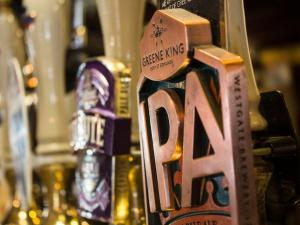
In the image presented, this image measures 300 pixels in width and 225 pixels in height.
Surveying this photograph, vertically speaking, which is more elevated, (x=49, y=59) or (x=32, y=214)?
(x=49, y=59)

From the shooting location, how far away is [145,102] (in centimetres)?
51

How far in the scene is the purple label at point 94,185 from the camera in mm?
598

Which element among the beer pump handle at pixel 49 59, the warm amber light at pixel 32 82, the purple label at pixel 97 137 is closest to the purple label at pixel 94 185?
the purple label at pixel 97 137

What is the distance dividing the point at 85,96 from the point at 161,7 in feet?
0.57

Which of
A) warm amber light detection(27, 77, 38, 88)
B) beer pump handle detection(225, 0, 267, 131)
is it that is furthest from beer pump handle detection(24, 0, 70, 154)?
beer pump handle detection(225, 0, 267, 131)

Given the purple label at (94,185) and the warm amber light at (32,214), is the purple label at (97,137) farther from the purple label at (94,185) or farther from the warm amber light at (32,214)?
the warm amber light at (32,214)

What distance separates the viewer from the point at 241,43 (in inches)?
18.5

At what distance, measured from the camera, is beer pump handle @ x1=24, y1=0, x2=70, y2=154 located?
747mm

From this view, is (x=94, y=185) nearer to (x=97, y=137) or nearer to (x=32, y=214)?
(x=97, y=137)

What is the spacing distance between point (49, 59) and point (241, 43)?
1.21ft

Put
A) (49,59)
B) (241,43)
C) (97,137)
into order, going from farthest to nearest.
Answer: (49,59) → (97,137) → (241,43)

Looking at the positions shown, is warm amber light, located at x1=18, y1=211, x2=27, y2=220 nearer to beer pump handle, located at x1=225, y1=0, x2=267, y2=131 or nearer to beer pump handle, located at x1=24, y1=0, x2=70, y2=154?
beer pump handle, located at x1=24, y1=0, x2=70, y2=154

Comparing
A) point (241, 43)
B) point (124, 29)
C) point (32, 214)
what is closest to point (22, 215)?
point (32, 214)

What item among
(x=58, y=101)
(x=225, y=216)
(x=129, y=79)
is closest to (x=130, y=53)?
(x=129, y=79)
